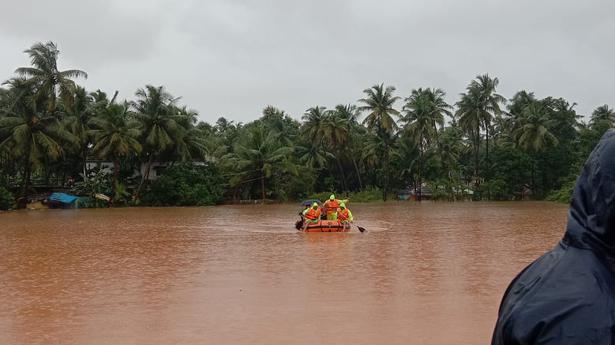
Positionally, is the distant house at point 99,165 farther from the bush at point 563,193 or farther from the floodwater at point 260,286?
the bush at point 563,193

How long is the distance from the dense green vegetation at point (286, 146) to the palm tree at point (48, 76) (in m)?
0.06

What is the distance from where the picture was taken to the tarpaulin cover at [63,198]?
1506 inches

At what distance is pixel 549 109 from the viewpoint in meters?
48.6

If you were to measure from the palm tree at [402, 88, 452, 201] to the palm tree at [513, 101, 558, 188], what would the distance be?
212 inches

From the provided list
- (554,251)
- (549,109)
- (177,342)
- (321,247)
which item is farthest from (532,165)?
(554,251)

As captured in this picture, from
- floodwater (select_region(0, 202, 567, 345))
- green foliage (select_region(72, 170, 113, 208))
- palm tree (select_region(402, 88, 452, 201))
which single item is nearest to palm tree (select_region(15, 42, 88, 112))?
green foliage (select_region(72, 170, 113, 208))

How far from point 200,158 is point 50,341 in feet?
120

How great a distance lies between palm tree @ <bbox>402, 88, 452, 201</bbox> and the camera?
150ft

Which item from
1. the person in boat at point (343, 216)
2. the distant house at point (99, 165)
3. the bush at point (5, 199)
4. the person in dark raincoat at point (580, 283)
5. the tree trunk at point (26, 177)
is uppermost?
the distant house at point (99, 165)

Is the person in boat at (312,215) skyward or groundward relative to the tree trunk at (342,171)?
groundward

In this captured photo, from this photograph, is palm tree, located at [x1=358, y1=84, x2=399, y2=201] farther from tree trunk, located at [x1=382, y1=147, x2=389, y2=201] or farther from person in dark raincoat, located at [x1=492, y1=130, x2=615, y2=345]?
person in dark raincoat, located at [x1=492, y1=130, x2=615, y2=345]

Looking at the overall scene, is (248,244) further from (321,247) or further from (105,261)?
(105,261)

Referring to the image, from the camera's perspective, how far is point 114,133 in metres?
36.5

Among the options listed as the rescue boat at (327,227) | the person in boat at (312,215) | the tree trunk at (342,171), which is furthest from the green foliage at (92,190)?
the rescue boat at (327,227)
